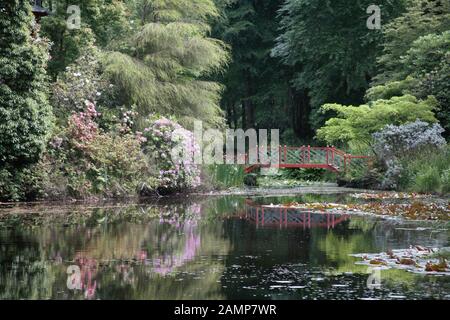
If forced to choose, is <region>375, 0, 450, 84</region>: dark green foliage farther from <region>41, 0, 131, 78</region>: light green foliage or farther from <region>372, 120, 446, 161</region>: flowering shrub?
<region>41, 0, 131, 78</region>: light green foliage

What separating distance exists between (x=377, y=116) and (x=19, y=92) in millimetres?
15970

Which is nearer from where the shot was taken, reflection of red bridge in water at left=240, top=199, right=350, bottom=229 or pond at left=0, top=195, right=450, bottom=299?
pond at left=0, top=195, right=450, bottom=299

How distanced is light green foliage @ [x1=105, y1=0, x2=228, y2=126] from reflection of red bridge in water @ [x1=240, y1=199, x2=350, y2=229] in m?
9.59

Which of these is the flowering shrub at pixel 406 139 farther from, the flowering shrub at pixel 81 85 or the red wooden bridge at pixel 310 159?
the flowering shrub at pixel 81 85

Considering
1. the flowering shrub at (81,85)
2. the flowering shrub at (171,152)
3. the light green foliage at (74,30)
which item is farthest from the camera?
the light green foliage at (74,30)

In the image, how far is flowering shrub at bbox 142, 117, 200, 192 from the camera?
27.1 metres

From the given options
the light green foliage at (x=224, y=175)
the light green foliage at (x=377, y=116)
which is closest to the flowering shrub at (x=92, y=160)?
the light green foliage at (x=224, y=175)

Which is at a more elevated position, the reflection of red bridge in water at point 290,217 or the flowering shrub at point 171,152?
the flowering shrub at point 171,152

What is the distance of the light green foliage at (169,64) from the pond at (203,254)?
1022 cm

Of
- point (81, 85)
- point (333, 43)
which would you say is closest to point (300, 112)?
point (333, 43)

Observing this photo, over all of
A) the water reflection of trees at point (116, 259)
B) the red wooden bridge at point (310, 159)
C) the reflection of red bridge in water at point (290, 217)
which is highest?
the red wooden bridge at point (310, 159)

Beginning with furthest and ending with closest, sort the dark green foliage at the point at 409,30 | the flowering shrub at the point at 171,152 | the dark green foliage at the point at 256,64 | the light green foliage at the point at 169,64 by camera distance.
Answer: the dark green foliage at the point at 256,64 → the dark green foliage at the point at 409,30 → the light green foliage at the point at 169,64 → the flowering shrub at the point at 171,152

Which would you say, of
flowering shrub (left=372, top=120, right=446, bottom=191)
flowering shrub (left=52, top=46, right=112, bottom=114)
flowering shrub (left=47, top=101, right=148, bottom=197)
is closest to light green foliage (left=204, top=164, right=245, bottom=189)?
flowering shrub (left=47, top=101, right=148, bottom=197)

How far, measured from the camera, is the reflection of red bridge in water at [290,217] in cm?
1730
